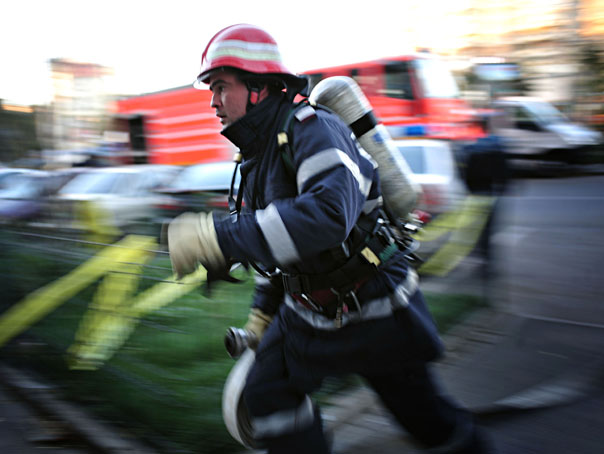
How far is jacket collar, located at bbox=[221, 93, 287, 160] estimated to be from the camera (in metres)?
1.96

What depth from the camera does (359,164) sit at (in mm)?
1911

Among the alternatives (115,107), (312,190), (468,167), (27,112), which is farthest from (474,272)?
(115,107)

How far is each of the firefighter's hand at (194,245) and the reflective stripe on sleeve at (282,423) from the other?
0.56 metres

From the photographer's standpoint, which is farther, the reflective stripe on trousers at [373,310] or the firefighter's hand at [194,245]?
the reflective stripe on trousers at [373,310]

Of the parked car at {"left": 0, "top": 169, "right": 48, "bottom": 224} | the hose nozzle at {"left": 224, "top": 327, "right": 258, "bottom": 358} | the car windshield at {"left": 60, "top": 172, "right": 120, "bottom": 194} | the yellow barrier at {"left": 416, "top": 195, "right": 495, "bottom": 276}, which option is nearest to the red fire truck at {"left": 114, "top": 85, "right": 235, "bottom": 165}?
the car windshield at {"left": 60, "top": 172, "right": 120, "bottom": 194}

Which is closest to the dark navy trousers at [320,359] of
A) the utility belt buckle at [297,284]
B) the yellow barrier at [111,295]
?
the utility belt buckle at [297,284]

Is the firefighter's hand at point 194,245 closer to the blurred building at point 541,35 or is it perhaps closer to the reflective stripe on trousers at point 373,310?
the reflective stripe on trousers at point 373,310

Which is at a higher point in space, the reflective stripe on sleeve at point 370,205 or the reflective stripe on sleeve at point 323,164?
the reflective stripe on sleeve at point 323,164

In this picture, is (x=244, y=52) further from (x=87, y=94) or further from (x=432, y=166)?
(x=87, y=94)

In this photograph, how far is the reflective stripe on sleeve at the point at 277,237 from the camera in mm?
1691

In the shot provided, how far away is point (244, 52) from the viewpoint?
6.44 ft

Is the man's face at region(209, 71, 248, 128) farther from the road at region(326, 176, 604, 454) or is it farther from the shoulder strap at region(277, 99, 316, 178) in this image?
the road at region(326, 176, 604, 454)

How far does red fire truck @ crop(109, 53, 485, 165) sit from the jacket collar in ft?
28.1

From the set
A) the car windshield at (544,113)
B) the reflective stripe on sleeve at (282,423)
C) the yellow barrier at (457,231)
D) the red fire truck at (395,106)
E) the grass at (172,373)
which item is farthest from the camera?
the car windshield at (544,113)
